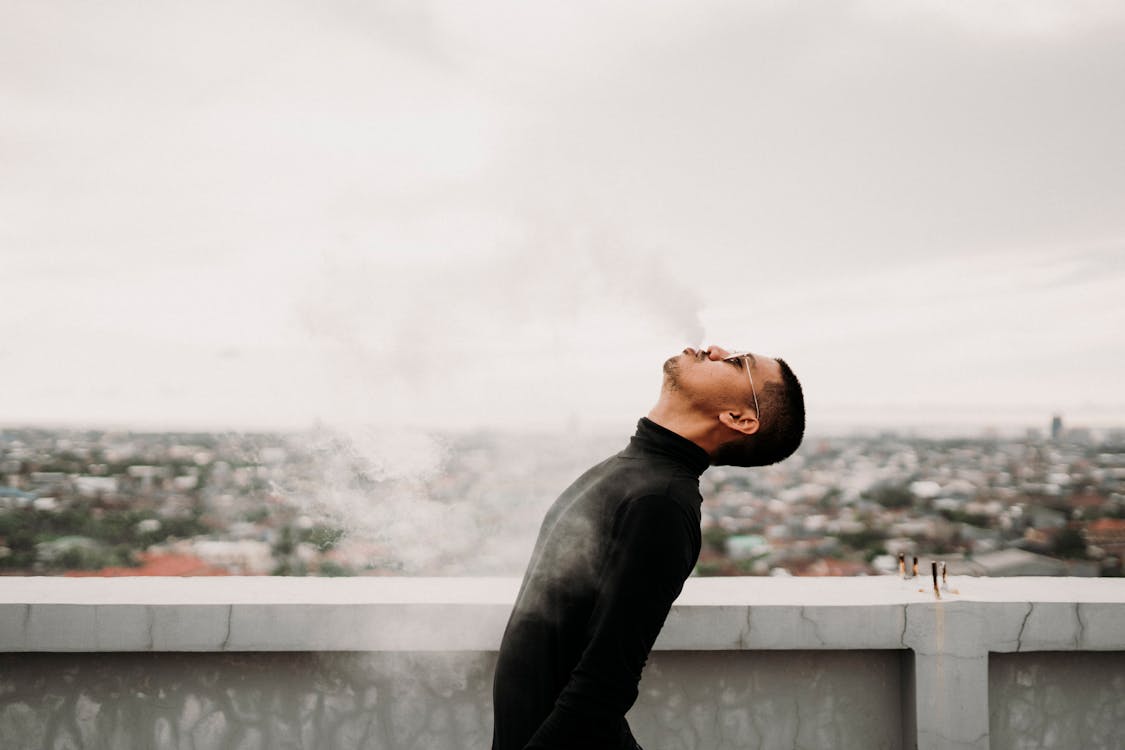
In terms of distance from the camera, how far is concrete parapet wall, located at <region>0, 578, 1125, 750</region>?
9.64 feet

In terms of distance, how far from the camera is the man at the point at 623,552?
1629 mm

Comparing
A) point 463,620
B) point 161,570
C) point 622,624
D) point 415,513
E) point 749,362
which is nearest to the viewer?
point 622,624

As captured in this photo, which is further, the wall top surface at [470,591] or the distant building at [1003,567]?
the distant building at [1003,567]

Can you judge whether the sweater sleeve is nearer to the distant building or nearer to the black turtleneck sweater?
the black turtleneck sweater

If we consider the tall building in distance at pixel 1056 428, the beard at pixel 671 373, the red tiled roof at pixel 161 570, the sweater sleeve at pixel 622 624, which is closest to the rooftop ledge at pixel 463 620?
the red tiled roof at pixel 161 570

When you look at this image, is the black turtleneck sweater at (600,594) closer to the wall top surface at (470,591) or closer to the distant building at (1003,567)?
the wall top surface at (470,591)

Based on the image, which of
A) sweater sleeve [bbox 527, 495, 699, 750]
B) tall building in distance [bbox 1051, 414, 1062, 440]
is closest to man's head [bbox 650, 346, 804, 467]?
sweater sleeve [bbox 527, 495, 699, 750]

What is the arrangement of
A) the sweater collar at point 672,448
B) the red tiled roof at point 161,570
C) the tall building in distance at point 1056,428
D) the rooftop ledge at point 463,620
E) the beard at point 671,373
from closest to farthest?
the sweater collar at point 672,448 → the beard at point 671,373 → the rooftop ledge at point 463,620 → the red tiled roof at point 161,570 → the tall building in distance at point 1056,428

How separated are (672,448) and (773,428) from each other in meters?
0.27

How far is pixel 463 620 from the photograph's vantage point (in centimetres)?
298

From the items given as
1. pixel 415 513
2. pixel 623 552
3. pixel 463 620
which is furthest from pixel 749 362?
pixel 415 513

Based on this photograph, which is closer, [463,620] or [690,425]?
[690,425]

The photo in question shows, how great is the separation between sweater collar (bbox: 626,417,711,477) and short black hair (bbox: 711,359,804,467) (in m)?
0.07

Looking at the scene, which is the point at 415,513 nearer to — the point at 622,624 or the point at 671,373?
the point at 671,373
